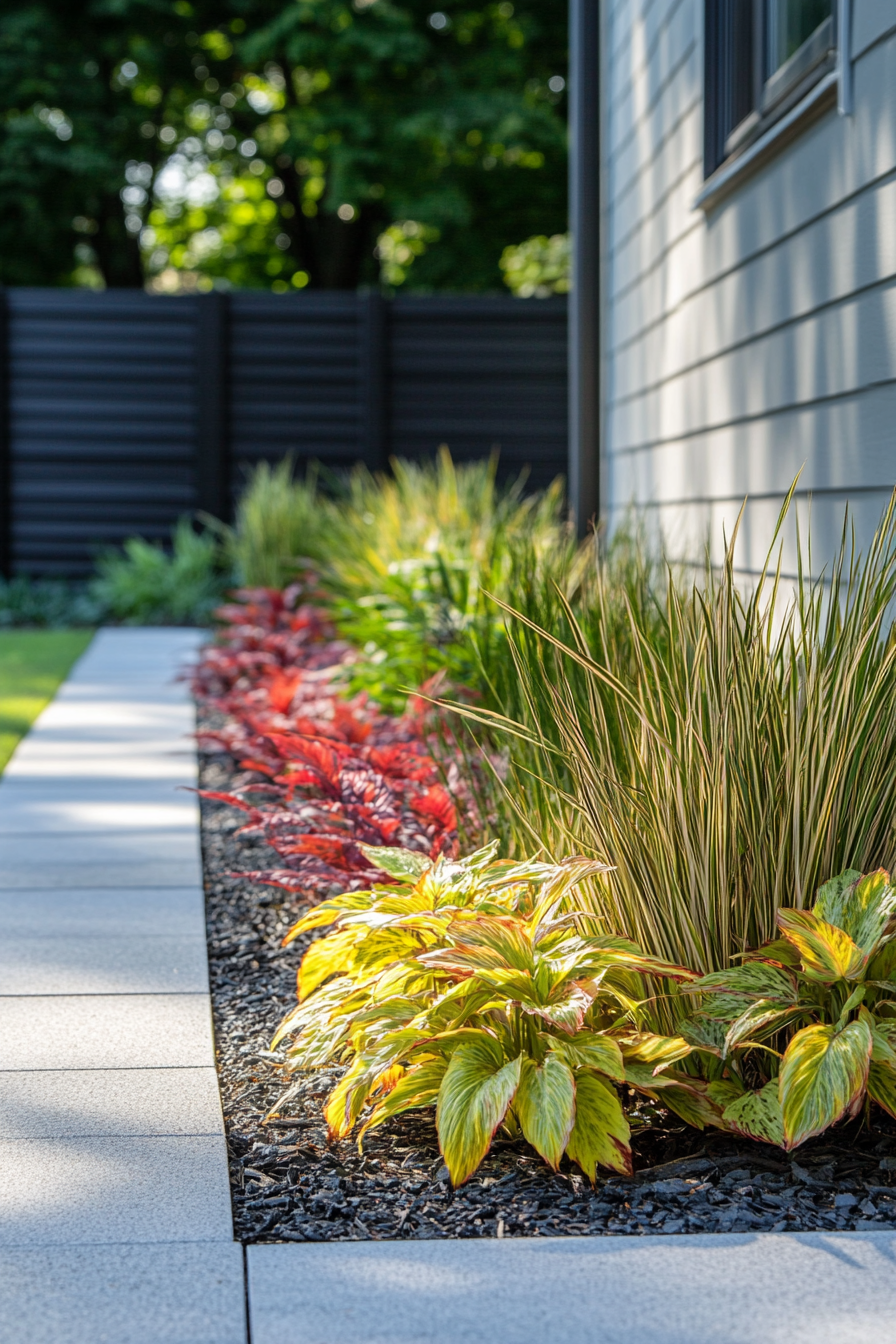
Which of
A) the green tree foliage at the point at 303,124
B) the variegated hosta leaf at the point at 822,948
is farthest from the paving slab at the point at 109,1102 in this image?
the green tree foliage at the point at 303,124

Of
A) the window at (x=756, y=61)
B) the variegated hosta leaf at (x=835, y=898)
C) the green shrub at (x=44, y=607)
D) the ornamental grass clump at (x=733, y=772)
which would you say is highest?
the window at (x=756, y=61)

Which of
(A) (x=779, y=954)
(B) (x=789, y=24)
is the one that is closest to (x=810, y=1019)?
(A) (x=779, y=954)

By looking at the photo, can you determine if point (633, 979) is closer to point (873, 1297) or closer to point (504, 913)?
point (504, 913)

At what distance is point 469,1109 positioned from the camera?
1725 mm

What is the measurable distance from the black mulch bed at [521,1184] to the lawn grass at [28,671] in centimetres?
298

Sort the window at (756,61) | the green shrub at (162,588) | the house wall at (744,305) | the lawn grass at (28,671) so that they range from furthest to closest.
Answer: the green shrub at (162,588), the lawn grass at (28,671), the window at (756,61), the house wall at (744,305)

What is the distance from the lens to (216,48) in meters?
15.7

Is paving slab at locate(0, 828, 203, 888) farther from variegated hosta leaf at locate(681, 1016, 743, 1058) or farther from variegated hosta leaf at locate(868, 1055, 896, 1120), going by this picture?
variegated hosta leaf at locate(868, 1055, 896, 1120)

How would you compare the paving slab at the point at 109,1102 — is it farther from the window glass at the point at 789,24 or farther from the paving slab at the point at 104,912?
the window glass at the point at 789,24

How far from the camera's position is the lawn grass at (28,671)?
5367mm

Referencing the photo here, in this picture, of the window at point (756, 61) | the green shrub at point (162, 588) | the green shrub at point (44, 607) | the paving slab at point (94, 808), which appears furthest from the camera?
the green shrub at point (44, 607)

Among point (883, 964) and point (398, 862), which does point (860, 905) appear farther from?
point (398, 862)

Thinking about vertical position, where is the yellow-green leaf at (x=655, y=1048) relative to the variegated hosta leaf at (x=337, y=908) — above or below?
below

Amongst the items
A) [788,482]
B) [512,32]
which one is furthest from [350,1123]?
[512,32]
